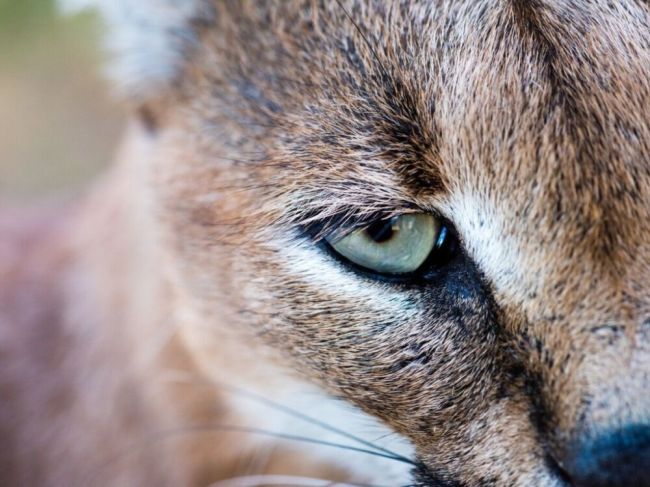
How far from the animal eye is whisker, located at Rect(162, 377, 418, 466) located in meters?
0.39

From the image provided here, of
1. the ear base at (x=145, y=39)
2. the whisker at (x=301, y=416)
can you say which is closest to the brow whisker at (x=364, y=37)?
the ear base at (x=145, y=39)

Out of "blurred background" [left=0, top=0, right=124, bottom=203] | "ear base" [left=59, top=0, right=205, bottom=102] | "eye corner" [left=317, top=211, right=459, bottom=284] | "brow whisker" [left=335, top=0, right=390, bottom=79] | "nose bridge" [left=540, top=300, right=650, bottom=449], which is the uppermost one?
"blurred background" [left=0, top=0, right=124, bottom=203]

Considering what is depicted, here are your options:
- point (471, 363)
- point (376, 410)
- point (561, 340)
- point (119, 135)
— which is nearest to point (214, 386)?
point (376, 410)

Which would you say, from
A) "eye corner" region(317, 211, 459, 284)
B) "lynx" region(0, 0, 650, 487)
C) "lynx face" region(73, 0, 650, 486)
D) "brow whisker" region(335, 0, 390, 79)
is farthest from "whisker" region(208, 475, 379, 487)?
"brow whisker" region(335, 0, 390, 79)

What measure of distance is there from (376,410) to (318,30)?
82 cm

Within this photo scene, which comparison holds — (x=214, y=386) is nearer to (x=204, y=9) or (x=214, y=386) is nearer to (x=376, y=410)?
(x=376, y=410)

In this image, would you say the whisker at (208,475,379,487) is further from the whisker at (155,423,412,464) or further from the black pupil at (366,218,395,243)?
the black pupil at (366,218,395,243)

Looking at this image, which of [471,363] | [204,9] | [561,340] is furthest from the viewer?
[204,9]

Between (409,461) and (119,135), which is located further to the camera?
(119,135)

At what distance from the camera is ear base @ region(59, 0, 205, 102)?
2.20 m

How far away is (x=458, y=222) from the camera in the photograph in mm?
1673

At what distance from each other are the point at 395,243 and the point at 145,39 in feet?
3.22

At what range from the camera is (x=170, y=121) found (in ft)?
7.16

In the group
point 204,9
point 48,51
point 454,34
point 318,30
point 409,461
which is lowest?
point 409,461
